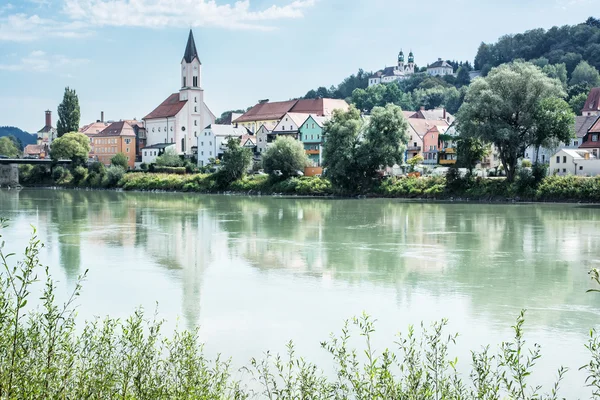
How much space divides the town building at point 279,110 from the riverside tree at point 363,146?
1614 inches

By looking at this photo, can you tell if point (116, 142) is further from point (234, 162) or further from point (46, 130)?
point (46, 130)

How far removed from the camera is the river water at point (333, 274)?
41.1ft

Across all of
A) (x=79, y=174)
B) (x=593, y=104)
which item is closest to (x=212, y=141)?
(x=79, y=174)

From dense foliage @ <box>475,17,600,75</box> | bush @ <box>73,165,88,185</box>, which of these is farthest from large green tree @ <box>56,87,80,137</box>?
dense foliage @ <box>475,17,600,75</box>

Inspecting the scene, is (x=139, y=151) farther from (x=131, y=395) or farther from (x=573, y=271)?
(x=131, y=395)

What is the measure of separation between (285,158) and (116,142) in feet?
160

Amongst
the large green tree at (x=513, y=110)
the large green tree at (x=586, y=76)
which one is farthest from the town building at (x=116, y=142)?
the large green tree at (x=586, y=76)

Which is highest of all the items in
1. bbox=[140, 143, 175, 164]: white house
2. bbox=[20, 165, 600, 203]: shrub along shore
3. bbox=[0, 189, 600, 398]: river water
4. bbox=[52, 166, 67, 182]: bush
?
bbox=[140, 143, 175, 164]: white house

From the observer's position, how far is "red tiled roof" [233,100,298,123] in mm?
102500

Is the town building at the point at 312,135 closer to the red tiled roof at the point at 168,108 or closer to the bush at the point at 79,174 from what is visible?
the red tiled roof at the point at 168,108

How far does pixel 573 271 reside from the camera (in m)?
18.9

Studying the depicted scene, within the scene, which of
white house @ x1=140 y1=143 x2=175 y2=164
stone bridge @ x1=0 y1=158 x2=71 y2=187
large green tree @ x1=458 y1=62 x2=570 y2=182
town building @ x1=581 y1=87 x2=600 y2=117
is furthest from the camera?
white house @ x1=140 y1=143 x2=175 y2=164

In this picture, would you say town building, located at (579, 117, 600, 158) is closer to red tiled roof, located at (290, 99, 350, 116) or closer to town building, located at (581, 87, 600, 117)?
town building, located at (581, 87, 600, 117)

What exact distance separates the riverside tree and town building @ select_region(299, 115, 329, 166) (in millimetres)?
23243
